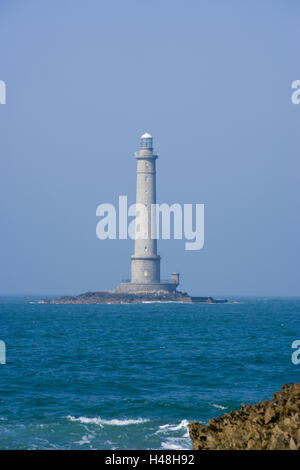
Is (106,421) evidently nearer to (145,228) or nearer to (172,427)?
(172,427)

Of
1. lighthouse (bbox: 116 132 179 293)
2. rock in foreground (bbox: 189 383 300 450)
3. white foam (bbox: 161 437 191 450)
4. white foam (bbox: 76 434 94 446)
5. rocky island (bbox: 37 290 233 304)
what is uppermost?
lighthouse (bbox: 116 132 179 293)

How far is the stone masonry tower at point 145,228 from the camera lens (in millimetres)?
97562

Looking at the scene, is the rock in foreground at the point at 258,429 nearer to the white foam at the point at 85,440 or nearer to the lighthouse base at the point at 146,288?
the white foam at the point at 85,440

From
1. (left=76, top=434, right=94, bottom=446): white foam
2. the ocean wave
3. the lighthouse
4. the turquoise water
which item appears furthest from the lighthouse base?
Result: (left=76, top=434, right=94, bottom=446): white foam

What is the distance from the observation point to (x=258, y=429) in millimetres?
14406

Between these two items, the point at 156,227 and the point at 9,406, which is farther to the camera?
the point at 156,227

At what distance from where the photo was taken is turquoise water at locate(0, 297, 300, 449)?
72.1 feet

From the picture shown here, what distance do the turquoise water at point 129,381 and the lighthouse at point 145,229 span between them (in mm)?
37807

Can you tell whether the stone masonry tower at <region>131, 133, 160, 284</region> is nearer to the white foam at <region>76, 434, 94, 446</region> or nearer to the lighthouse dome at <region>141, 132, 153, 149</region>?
the lighthouse dome at <region>141, 132, 153, 149</region>

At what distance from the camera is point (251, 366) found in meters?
37.2
